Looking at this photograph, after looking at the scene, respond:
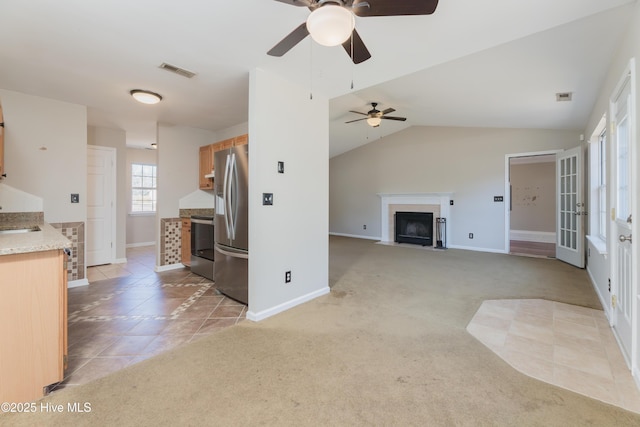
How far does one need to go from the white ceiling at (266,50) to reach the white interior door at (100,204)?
991 mm

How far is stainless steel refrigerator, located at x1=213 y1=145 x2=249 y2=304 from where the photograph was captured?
2.82 metres

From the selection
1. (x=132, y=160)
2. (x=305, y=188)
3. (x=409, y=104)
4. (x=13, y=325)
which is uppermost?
(x=409, y=104)

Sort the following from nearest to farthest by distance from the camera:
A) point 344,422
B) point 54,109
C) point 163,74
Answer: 1. point 344,422
2. point 163,74
3. point 54,109

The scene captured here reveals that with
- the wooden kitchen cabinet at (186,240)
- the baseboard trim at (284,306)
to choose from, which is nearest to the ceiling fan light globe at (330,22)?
the baseboard trim at (284,306)

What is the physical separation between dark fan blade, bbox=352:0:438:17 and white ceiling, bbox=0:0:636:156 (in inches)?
16.7

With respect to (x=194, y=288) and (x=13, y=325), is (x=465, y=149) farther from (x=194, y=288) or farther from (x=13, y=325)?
(x=13, y=325)

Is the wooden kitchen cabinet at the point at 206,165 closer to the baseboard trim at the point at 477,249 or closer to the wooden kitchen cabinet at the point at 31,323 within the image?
the wooden kitchen cabinet at the point at 31,323

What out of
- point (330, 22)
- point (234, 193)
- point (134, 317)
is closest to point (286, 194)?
point (234, 193)

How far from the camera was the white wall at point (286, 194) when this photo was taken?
256 centimetres

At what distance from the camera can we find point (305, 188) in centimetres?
300

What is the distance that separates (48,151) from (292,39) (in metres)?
3.58

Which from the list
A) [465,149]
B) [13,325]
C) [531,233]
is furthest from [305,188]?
[531,233]

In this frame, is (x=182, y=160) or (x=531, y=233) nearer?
(x=182, y=160)

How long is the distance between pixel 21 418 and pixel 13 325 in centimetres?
47
